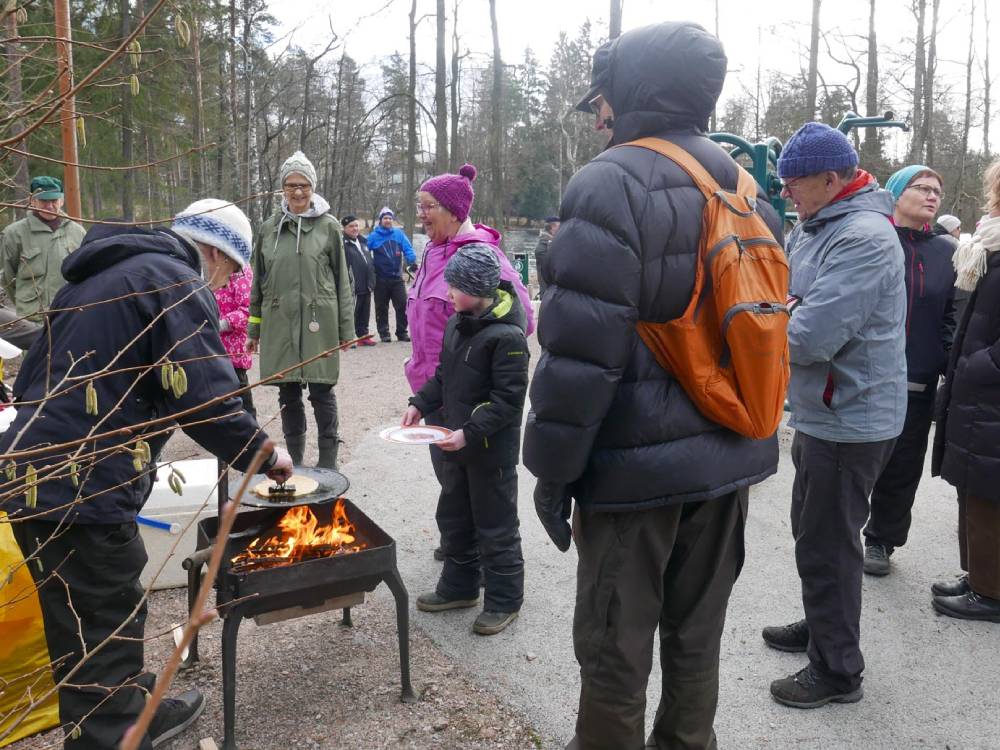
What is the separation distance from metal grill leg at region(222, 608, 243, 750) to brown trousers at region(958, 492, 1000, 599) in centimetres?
347

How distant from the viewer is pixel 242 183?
66.9 ft

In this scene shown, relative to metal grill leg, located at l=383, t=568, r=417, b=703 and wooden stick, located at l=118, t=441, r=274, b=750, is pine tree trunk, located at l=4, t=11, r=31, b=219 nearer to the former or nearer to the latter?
wooden stick, located at l=118, t=441, r=274, b=750

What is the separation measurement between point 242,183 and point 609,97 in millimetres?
19811

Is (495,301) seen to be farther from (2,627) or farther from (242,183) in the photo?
(242,183)

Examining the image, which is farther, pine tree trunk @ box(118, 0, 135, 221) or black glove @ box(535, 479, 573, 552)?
pine tree trunk @ box(118, 0, 135, 221)

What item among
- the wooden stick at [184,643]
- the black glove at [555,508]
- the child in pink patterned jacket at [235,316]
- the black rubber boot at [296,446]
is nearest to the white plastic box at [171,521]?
the black rubber boot at [296,446]

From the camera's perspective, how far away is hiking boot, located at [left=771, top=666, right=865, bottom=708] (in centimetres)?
314

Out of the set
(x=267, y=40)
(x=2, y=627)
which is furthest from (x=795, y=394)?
(x=267, y=40)

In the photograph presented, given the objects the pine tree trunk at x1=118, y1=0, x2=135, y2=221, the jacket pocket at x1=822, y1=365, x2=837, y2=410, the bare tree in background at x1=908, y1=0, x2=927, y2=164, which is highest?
the bare tree in background at x1=908, y1=0, x2=927, y2=164

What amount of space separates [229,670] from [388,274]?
1006cm

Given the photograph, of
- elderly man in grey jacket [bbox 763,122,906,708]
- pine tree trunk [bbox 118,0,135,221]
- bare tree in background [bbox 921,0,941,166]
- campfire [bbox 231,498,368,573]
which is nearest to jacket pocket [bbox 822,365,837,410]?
elderly man in grey jacket [bbox 763,122,906,708]

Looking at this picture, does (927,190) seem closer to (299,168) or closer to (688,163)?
(688,163)

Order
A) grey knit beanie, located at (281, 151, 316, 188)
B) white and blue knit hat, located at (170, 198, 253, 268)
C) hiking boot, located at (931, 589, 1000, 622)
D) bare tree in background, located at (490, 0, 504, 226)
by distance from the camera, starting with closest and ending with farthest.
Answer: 1. white and blue knit hat, located at (170, 198, 253, 268)
2. hiking boot, located at (931, 589, 1000, 622)
3. grey knit beanie, located at (281, 151, 316, 188)
4. bare tree in background, located at (490, 0, 504, 226)

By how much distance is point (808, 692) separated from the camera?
10.3 ft
